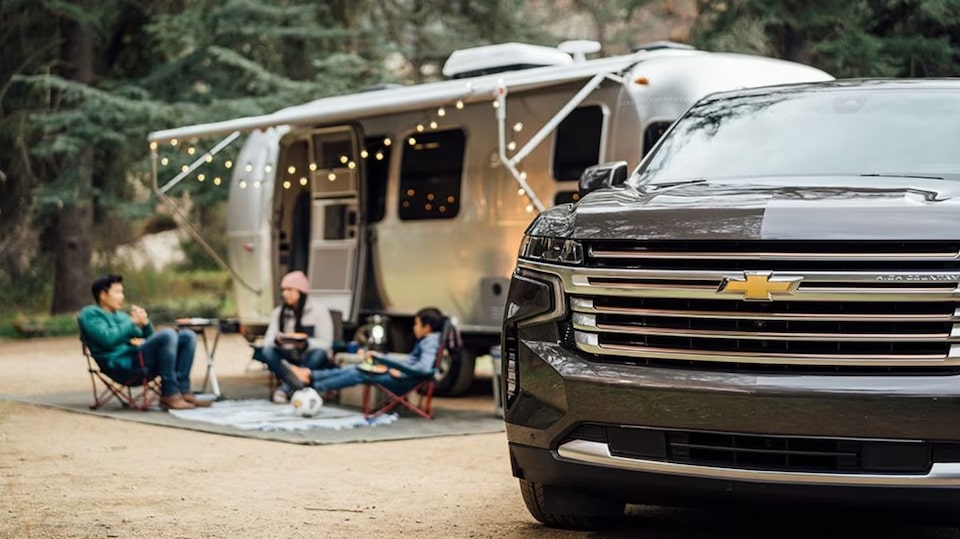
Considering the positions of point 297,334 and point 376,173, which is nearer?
point 297,334

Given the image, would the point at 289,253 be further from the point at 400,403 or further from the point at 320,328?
the point at 400,403

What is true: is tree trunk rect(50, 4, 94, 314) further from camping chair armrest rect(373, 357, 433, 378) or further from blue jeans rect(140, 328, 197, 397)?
camping chair armrest rect(373, 357, 433, 378)

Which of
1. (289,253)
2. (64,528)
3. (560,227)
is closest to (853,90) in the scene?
(560,227)

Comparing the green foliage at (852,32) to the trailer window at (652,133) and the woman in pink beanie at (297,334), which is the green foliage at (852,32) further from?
the woman in pink beanie at (297,334)

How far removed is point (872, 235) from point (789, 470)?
2.71 ft

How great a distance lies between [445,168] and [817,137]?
677cm

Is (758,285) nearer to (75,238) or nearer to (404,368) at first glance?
(404,368)

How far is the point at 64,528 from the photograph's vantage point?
6.33 meters

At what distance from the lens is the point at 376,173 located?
13.7 metres

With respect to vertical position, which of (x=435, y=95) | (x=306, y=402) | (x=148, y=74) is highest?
(x=148, y=74)

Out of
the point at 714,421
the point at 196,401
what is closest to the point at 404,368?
the point at 196,401

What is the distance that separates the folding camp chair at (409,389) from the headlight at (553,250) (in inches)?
203

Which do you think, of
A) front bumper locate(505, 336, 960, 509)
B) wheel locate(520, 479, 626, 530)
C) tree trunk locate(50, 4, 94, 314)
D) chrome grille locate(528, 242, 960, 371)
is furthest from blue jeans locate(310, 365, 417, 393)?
tree trunk locate(50, 4, 94, 314)

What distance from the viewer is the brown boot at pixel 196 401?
37.7 ft
